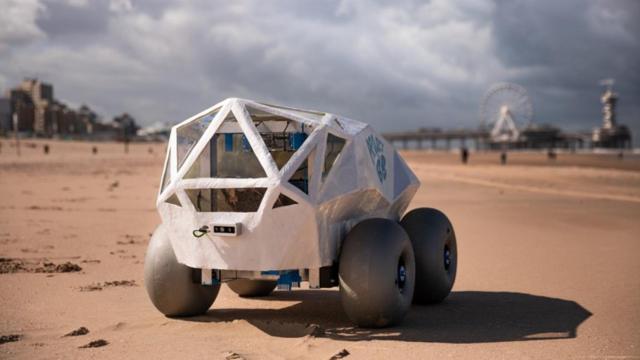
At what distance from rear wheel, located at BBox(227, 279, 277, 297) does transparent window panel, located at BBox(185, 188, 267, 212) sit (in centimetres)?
250

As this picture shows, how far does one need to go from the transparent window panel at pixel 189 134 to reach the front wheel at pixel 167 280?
0.99m

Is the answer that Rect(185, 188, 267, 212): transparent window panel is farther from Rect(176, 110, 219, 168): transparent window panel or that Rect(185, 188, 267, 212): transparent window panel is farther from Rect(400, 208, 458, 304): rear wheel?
Rect(400, 208, 458, 304): rear wheel

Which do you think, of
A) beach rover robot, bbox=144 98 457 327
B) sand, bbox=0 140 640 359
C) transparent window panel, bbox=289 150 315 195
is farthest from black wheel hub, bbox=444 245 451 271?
transparent window panel, bbox=289 150 315 195

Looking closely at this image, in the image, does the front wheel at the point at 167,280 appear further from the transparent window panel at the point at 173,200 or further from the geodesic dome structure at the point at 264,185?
the transparent window panel at the point at 173,200

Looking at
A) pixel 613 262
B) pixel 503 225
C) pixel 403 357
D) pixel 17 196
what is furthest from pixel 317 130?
pixel 17 196

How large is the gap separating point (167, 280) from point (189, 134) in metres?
1.68

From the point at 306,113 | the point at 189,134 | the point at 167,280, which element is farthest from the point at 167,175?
the point at 306,113

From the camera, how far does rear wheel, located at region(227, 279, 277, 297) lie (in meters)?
10.5

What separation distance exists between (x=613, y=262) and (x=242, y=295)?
714 cm

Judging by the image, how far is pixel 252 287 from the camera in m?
10.7

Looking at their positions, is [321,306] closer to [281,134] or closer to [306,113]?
[281,134]

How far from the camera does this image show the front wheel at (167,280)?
8.71 meters

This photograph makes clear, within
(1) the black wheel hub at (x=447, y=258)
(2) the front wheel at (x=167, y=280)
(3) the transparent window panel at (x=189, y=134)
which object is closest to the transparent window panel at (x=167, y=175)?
(3) the transparent window panel at (x=189, y=134)

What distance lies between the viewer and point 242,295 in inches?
425
